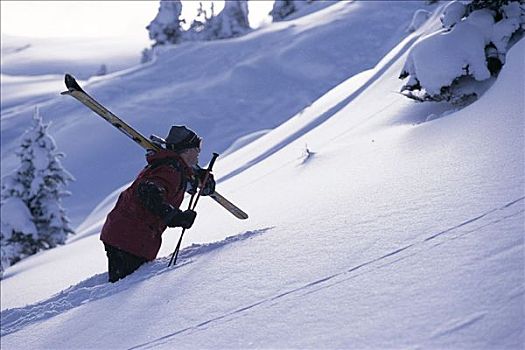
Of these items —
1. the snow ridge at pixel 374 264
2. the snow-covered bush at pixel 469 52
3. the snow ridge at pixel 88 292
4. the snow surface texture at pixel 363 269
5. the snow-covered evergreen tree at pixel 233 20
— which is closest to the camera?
the snow surface texture at pixel 363 269

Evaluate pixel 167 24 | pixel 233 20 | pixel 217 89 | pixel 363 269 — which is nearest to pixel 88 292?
pixel 363 269

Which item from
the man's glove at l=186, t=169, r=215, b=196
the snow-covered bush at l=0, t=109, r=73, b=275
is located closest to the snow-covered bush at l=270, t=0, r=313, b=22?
the snow-covered bush at l=0, t=109, r=73, b=275

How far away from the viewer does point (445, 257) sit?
2580mm

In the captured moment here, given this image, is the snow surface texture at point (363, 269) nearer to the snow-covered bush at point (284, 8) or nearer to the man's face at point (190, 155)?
the man's face at point (190, 155)

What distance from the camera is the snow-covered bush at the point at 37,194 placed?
16172 millimetres

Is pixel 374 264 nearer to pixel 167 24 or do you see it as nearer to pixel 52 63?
pixel 167 24

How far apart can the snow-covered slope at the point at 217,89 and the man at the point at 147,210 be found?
64.2 feet

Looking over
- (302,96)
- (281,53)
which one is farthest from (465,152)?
(281,53)

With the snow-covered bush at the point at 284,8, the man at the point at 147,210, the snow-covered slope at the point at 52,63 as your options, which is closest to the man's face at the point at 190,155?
the man at the point at 147,210

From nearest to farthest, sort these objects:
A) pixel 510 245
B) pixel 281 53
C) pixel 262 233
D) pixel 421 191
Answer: pixel 510 245
pixel 421 191
pixel 262 233
pixel 281 53

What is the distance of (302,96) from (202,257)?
27590 mm

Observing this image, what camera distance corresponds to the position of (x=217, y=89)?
107 ft

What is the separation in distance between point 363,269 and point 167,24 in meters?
50.3

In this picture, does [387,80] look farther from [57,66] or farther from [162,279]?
[57,66]
